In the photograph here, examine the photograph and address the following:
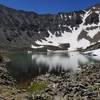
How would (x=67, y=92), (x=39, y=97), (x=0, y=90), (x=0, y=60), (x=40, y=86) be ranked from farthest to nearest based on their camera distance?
(x=0, y=60) → (x=40, y=86) → (x=0, y=90) → (x=67, y=92) → (x=39, y=97)

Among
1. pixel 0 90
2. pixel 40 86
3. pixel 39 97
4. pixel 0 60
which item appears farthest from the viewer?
pixel 0 60

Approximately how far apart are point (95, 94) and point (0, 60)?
82761 millimetres

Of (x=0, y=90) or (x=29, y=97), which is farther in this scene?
(x=0, y=90)

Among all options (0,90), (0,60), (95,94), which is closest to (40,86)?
(0,90)

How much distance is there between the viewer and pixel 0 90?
4272 cm

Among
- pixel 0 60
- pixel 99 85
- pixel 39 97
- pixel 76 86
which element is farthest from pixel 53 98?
pixel 0 60

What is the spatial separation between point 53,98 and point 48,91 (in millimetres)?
4182

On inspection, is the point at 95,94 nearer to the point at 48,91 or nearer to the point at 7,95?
the point at 48,91

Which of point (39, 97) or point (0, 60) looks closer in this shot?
point (39, 97)

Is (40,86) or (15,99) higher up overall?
(40,86)

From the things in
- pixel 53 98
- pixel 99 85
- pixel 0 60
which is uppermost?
pixel 0 60

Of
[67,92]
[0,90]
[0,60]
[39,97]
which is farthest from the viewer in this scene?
[0,60]

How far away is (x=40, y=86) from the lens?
48.5m

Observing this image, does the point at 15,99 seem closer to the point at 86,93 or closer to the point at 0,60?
the point at 86,93
